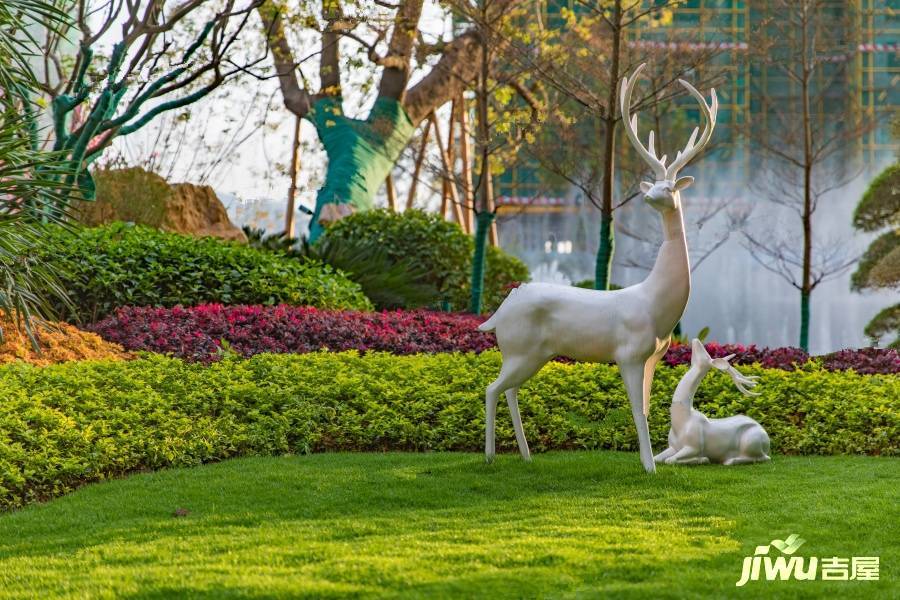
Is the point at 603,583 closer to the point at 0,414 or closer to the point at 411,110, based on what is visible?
the point at 0,414

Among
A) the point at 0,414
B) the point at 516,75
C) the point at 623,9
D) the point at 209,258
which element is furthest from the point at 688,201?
the point at 0,414

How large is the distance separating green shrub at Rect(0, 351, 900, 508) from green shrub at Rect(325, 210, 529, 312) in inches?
239

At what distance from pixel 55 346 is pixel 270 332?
1781mm

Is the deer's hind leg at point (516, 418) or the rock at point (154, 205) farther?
the rock at point (154, 205)

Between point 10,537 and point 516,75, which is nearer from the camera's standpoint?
point 10,537

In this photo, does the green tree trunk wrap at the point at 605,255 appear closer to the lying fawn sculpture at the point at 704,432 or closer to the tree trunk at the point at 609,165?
the tree trunk at the point at 609,165

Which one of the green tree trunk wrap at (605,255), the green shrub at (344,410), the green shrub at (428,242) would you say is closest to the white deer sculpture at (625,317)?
the green shrub at (344,410)

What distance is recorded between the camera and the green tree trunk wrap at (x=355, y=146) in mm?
16750

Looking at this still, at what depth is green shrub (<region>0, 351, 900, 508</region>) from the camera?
6355 mm

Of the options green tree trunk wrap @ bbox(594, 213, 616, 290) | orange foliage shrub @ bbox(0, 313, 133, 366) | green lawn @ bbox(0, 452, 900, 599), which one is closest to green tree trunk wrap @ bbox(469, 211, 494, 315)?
green tree trunk wrap @ bbox(594, 213, 616, 290)

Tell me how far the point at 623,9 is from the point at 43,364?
22.5 feet

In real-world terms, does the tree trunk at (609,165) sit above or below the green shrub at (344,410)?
above

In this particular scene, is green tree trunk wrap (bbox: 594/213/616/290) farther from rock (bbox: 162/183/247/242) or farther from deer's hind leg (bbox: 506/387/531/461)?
deer's hind leg (bbox: 506/387/531/461)

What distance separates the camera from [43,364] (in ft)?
26.1
